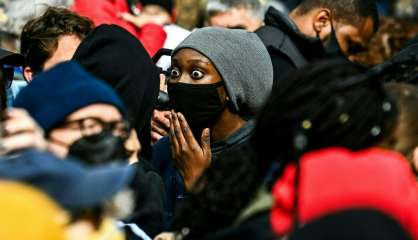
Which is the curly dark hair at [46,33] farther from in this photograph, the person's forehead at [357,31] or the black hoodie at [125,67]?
the person's forehead at [357,31]

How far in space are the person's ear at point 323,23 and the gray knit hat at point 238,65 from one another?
193 centimetres

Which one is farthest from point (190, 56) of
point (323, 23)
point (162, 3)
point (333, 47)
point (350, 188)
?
point (162, 3)

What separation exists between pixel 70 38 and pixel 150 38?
5.75 feet

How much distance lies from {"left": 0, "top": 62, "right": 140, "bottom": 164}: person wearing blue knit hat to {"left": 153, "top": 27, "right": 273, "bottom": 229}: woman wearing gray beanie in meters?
1.49

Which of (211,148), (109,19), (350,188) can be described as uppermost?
(350,188)

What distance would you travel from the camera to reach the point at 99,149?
3.27m

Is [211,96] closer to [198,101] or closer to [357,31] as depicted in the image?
[198,101]

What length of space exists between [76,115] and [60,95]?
80 millimetres

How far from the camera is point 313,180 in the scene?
2.90 metres

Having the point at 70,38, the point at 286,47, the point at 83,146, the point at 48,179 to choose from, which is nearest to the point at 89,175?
the point at 48,179

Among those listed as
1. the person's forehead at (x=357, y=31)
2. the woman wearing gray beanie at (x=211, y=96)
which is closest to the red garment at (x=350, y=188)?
the woman wearing gray beanie at (x=211, y=96)

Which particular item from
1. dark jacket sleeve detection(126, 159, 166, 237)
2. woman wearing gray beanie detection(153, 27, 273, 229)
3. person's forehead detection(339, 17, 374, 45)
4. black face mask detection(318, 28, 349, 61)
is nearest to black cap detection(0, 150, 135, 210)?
dark jacket sleeve detection(126, 159, 166, 237)

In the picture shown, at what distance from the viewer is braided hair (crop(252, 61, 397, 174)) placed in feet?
10.3

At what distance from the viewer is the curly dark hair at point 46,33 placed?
5.62m
